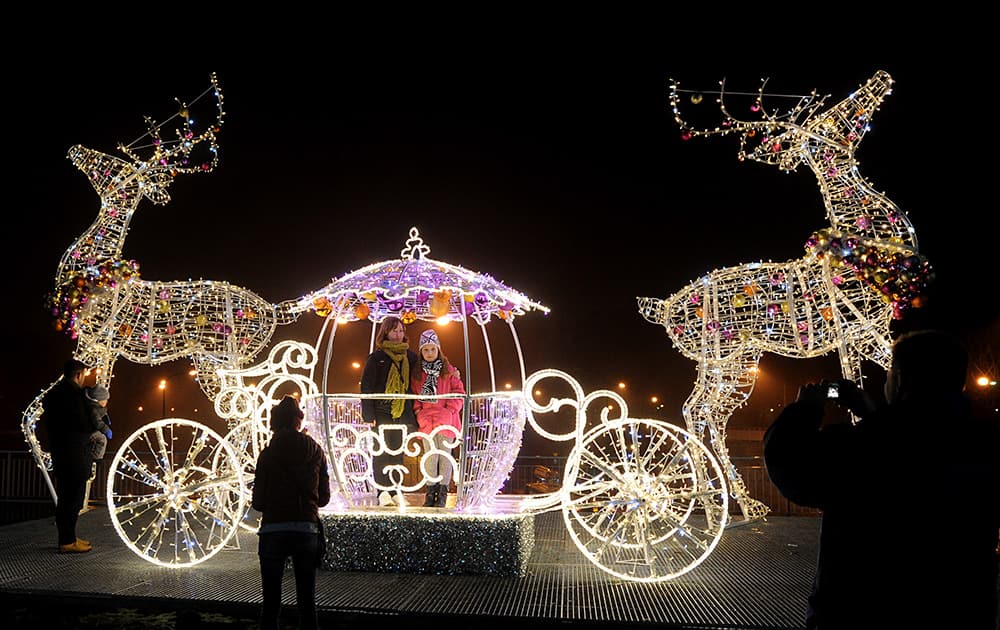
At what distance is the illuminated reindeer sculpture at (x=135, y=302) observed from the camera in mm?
7887

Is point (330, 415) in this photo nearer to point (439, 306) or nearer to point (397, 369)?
point (397, 369)

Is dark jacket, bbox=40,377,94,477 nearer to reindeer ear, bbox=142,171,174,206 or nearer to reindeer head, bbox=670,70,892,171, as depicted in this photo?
reindeer ear, bbox=142,171,174,206

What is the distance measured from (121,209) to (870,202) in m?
7.30

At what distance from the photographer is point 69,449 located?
21.3 feet

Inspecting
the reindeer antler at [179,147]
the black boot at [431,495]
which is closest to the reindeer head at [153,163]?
the reindeer antler at [179,147]

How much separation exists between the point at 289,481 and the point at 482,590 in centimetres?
176

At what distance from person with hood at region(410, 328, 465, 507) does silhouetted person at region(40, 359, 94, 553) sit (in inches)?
110

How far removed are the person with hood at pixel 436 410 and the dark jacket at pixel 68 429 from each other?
2.78m

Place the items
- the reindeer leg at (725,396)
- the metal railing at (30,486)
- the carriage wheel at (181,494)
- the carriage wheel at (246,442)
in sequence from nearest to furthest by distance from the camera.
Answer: the carriage wheel at (181,494) < the carriage wheel at (246,442) < the reindeer leg at (725,396) < the metal railing at (30,486)

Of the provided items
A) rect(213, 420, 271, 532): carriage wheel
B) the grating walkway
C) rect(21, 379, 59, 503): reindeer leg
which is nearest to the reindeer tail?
the grating walkway

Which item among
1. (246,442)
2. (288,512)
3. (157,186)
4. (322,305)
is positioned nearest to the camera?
(288,512)

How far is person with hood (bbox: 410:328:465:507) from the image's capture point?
6.05 meters

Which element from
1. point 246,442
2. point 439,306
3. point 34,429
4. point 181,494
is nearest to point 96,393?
point 34,429

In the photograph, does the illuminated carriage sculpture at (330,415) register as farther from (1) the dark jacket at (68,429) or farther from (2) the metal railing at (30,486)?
(2) the metal railing at (30,486)
